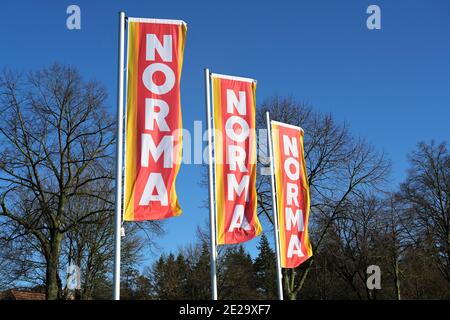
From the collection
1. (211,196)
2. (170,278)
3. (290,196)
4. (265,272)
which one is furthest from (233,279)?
(211,196)

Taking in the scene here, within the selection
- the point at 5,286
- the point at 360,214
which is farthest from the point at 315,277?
the point at 5,286

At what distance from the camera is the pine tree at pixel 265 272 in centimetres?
6053

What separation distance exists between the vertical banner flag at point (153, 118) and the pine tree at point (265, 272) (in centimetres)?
4312

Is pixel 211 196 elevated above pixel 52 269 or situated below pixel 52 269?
above

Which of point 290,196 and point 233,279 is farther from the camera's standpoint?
point 233,279

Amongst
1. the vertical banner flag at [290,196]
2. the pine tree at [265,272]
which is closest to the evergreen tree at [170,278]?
the pine tree at [265,272]

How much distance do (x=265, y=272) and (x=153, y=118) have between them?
58.3 metres

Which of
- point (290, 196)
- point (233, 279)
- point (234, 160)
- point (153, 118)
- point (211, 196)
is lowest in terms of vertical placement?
point (233, 279)

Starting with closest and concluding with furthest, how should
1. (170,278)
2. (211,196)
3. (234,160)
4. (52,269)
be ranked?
(211,196)
(234,160)
(52,269)
(170,278)

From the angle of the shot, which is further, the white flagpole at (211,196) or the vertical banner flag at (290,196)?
the vertical banner flag at (290,196)

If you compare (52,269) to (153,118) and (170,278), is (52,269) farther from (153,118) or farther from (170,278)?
(170,278)

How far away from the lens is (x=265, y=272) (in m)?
67.8

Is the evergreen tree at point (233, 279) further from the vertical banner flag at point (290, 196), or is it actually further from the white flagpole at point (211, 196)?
the white flagpole at point (211, 196)
